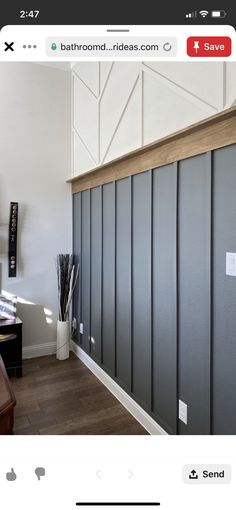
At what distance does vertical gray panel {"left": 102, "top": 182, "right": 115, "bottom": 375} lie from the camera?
245 cm

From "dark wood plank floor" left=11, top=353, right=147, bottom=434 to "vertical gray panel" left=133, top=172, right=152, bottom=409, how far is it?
0.27 meters

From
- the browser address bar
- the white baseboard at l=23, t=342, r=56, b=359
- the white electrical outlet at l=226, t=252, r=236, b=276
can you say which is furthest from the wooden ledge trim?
the white baseboard at l=23, t=342, r=56, b=359

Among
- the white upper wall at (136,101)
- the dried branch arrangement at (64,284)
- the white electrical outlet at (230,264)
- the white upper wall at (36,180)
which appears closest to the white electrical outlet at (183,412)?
the white electrical outlet at (230,264)

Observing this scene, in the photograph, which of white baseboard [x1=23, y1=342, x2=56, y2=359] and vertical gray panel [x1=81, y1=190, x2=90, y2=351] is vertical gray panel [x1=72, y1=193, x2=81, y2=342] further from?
white baseboard [x1=23, y1=342, x2=56, y2=359]

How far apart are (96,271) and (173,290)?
1.22m

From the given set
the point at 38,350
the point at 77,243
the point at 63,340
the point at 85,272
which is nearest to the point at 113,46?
the point at 85,272

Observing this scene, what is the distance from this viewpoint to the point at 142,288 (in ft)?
6.64

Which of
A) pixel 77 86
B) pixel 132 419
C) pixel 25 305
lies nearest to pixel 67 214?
pixel 25 305

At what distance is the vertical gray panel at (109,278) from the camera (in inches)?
96.4

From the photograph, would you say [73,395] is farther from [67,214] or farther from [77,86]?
[77,86]
